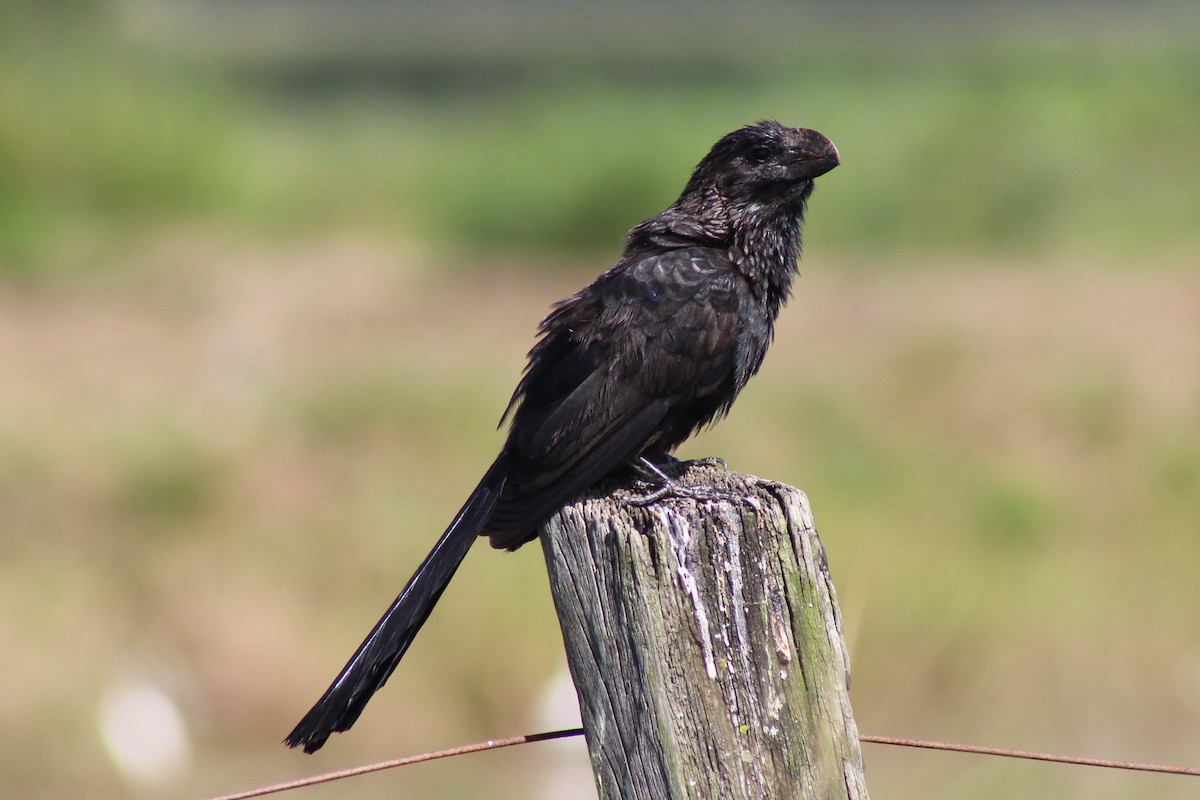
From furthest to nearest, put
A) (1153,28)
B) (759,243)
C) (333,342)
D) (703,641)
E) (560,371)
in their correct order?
(1153,28), (333,342), (759,243), (560,371), (703,641)

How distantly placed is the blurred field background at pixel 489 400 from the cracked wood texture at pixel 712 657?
752mm

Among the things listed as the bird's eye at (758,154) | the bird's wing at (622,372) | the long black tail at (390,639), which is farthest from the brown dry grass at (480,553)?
the long black tail at (390,639)

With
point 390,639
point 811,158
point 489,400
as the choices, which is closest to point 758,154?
point 811,158

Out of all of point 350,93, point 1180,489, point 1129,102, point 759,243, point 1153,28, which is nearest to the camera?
point 759,243

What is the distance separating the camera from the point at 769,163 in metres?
4.39

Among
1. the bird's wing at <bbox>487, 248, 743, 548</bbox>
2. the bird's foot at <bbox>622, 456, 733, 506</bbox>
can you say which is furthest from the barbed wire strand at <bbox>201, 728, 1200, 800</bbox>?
the bird's wing at <bbox>487, 248, 743, 548</bbox>

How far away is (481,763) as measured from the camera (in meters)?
8.73

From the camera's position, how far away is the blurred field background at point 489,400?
323 inches

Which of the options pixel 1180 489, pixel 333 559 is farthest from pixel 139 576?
pixel 1180 489

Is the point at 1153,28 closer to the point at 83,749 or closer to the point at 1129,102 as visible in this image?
the point at 1129,102

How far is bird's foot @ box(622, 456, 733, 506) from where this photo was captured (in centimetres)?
265

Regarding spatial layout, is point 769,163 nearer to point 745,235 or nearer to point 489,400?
point 745,235

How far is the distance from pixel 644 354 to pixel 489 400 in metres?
6.29

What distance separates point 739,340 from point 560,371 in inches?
19.2
